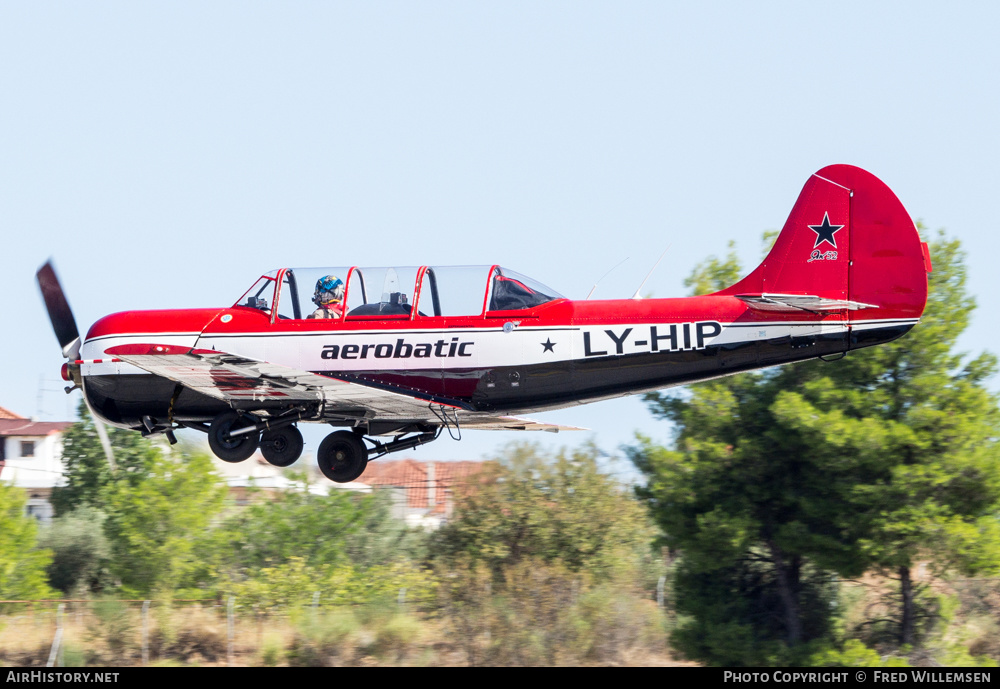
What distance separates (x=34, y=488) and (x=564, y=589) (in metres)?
40.3

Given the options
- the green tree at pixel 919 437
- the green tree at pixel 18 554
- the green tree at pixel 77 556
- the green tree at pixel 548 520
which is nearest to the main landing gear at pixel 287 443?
the green tree at pixel 919 437

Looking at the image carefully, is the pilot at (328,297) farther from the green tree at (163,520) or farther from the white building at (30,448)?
the white building at (30,448)

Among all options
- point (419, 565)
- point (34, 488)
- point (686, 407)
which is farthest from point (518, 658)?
point (34, 488)

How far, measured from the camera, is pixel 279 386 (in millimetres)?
11828

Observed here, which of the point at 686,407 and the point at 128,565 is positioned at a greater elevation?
the point at 686,407

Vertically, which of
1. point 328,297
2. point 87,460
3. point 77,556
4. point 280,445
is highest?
point 328,297

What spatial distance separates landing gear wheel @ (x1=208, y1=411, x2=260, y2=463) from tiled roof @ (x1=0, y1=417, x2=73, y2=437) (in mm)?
49980

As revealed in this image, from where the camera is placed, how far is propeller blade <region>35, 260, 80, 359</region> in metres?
14.1

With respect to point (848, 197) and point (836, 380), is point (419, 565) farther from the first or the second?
point (848, 197)

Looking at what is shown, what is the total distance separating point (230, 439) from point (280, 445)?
1.99 ft

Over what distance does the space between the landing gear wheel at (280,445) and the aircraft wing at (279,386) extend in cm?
52

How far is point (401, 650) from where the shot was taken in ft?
83.1

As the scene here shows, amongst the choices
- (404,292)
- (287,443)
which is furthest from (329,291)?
(287,443)

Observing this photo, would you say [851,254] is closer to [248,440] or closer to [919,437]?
[248,440]
